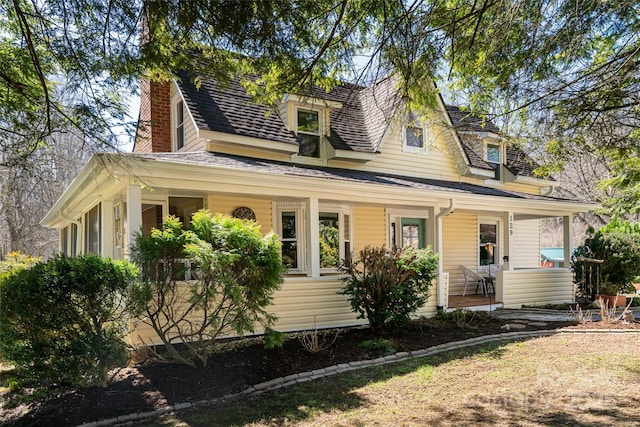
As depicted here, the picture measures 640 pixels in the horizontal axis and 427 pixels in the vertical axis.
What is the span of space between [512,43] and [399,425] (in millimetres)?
5220

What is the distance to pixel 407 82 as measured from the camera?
5.81m

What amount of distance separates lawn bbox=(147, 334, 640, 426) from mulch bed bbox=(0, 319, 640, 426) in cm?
46

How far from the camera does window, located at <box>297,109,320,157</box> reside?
11.6 m

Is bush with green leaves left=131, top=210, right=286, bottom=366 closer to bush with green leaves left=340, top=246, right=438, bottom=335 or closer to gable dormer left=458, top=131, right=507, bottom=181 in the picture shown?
A: bush with green leaves left=340, top=246, right=438, bottom=335

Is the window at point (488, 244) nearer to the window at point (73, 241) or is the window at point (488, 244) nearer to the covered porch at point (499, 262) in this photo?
the covered porch at point (499, 262)

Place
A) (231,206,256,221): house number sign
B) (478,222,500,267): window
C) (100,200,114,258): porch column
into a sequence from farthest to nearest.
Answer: (478,222,500,267): window
(231,206,256,221): house number sign
(100,200,114,258): porch column

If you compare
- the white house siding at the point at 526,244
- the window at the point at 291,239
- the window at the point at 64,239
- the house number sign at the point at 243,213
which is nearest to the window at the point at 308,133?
the window at the point at 291,239

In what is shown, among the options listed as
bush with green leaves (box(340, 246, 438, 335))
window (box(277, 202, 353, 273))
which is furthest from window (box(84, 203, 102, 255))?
bush with green leaves (box(340, 246, 438, 335))

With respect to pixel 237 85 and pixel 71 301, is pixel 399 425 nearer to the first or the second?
pixel 71 301

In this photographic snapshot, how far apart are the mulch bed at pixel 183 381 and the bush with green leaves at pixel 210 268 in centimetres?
37

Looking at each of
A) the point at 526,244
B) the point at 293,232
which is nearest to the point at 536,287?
the point at 526,244

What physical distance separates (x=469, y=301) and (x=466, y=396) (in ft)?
23.8

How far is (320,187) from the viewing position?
8461 mm

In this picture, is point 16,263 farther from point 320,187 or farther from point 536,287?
point 536,287
